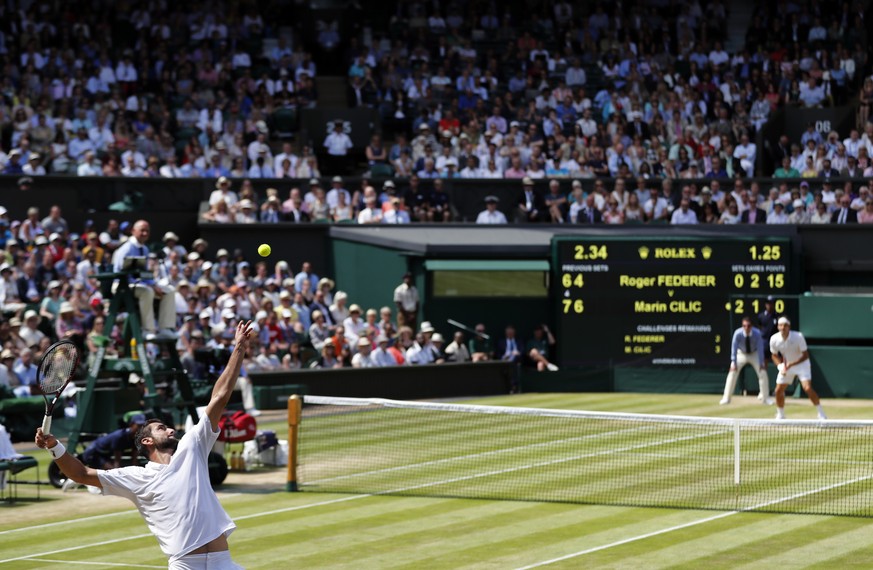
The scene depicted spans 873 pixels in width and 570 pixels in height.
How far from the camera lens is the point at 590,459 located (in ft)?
64.4

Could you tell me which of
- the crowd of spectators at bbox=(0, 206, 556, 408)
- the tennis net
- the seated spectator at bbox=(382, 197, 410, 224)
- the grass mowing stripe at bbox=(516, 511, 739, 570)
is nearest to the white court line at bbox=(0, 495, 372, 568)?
the tennis net

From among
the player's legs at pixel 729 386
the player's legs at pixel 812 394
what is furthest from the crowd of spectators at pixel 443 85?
the player's legs at pixel 812 394

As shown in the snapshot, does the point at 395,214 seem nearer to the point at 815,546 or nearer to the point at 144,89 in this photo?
the point at 144,89

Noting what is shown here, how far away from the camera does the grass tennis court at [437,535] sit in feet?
43.1

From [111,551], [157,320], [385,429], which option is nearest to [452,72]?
[385,429]

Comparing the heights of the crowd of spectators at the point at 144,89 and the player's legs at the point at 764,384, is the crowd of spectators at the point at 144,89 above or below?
above

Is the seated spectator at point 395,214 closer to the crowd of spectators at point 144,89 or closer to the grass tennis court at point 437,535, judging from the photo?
the crowd of spectators at point 144,89

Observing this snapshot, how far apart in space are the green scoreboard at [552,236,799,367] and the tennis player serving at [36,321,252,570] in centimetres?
2239

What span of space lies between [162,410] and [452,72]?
21.2 meters

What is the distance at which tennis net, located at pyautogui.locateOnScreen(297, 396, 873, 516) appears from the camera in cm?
1681

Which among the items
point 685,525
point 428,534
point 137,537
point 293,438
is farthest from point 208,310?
point 685,525

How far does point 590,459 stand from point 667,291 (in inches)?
451

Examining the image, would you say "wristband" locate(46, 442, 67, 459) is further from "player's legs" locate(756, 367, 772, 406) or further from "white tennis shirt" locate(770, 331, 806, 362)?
"player's legs" locate(756, 367, 772, 406)

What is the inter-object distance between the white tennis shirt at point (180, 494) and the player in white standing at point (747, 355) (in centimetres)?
2015
